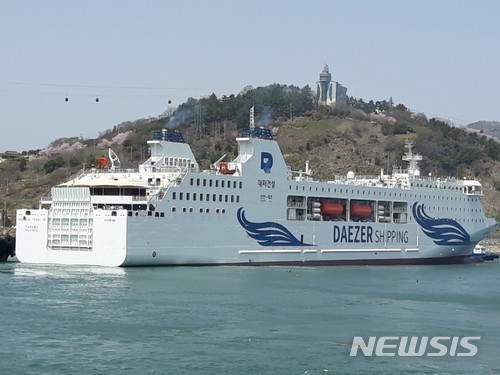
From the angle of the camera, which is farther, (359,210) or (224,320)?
(359,210)

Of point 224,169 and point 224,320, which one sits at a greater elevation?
point 224,169

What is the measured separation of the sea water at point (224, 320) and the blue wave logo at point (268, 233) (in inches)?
154

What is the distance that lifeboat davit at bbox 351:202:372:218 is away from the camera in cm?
5619

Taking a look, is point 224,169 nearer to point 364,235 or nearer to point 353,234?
point 353,234

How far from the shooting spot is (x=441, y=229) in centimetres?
6144

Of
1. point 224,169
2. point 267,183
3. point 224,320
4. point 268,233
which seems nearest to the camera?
point 224,320

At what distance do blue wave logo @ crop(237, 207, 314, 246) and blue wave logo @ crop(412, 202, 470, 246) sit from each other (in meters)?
11.6

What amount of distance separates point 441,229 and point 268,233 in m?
16.4

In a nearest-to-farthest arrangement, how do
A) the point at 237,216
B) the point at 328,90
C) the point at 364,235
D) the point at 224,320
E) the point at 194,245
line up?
the point at 224,320, the point at 194,245, the point at 237,216, the point at 364,235, the point at 328,90

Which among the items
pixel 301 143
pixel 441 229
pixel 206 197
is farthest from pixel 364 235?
pixel 301 143

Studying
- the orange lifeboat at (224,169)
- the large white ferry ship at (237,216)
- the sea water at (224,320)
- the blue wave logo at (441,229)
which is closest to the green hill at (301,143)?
the blue wave logo at (441,229)

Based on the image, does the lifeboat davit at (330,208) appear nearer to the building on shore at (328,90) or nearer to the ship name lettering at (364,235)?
the ship name lettering at (364,235)

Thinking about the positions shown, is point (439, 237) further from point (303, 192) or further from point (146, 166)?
point (146, 166)

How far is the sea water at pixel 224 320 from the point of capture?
23.1m
